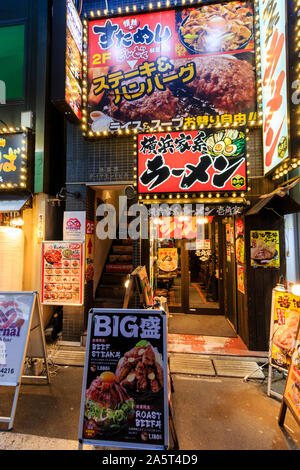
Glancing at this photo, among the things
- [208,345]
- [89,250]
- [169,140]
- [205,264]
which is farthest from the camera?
[205,264]

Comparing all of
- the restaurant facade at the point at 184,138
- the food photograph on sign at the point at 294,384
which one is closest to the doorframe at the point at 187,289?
the restaurant facade at the point at 184,138

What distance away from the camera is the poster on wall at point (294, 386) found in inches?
117

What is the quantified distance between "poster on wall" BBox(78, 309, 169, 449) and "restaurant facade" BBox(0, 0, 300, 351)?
3060 mm

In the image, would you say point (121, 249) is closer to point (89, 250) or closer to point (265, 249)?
point (89, 250)

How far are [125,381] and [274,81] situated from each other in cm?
608

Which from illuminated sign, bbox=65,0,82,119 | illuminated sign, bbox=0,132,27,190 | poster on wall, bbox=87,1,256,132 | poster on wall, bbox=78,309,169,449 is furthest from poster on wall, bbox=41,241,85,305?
illuminated sign, bbox=65,0,82,119

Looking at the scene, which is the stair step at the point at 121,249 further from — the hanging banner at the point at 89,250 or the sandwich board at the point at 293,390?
the sandwich board at the point at 293,390

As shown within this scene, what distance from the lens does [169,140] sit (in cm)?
540

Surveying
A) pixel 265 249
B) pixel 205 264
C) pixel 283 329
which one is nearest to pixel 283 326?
pixel 283 329

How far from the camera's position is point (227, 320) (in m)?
7.19

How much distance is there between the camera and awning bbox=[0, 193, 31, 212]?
246 inches

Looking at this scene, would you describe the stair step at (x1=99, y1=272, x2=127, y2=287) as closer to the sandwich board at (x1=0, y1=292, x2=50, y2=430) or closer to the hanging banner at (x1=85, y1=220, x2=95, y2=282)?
the hanging banner at (x1=85, y1=220, x2=95, y2=282)

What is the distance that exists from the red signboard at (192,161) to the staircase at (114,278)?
338cm
